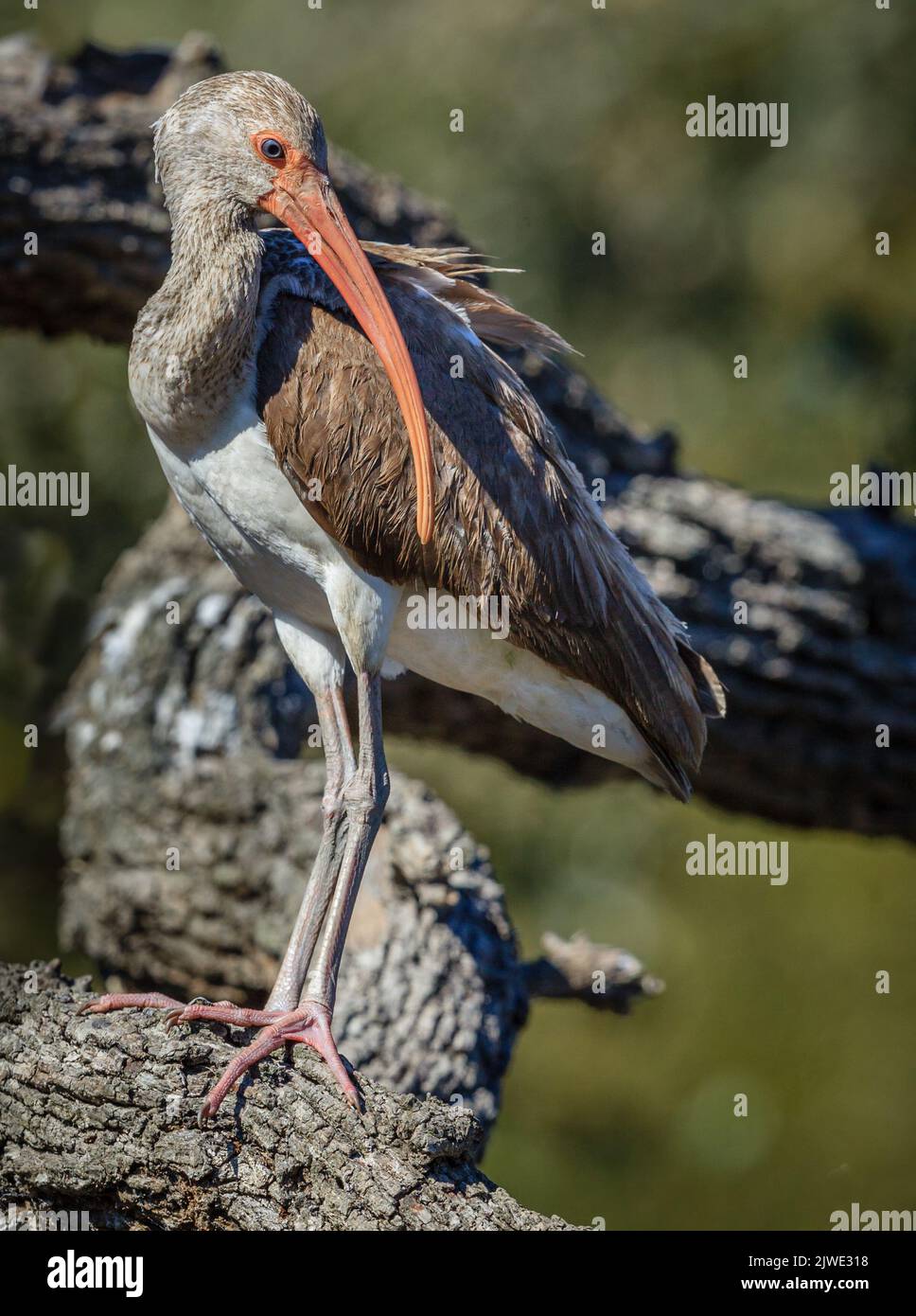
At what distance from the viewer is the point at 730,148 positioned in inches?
290

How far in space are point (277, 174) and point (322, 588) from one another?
83cm

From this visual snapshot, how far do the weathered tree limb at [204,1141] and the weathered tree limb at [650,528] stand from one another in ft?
7.28

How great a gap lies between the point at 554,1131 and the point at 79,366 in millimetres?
3939

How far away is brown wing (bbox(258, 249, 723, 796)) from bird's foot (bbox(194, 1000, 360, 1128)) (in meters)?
0.89

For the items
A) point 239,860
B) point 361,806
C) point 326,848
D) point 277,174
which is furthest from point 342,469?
point 239,860

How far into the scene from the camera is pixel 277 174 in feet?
10.0

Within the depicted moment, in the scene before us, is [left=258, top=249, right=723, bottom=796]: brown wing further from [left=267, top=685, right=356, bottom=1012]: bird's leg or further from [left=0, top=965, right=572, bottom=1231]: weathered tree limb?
[left=0, top=965, right=572, bottom=1231]: weathered tree limb

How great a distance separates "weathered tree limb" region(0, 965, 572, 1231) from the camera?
2596mm

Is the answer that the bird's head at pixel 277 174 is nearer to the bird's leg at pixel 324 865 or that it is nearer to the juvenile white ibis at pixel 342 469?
the juvenile white ibis at pixel 342 469

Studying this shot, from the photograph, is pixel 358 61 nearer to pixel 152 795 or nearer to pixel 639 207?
pixel 639 207

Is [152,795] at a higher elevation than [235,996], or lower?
higher

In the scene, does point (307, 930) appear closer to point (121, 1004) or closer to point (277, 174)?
point (121, 1004)

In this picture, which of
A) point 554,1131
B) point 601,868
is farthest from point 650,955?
point 554,1131

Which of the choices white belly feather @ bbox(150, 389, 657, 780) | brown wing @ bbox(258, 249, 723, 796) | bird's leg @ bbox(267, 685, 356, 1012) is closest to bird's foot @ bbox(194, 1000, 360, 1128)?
bird's leg @ bbox(267, 685, 356, 1012)
